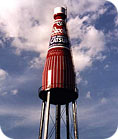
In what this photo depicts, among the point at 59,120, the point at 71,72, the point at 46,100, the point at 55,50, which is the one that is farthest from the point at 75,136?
the point at 55,50

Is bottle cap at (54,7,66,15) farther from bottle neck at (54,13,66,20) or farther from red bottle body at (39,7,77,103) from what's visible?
red bottle body at (39,7,77,103)

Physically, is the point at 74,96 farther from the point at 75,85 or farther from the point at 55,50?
the point at 55,50

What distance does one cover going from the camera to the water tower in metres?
33.6

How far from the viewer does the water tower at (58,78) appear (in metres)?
33.6

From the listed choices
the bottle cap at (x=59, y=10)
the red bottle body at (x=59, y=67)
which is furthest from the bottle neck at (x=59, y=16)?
the red bottle body at (x=59, y=67)

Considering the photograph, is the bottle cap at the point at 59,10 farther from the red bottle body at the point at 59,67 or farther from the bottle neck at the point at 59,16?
the red bottle body at the point at 59,67

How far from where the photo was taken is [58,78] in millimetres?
33719

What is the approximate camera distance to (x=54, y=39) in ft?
120

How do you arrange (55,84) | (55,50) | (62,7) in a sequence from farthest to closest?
(62,7) < (55,50) < (55,84)

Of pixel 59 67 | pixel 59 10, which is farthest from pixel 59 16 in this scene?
pixel 59 67

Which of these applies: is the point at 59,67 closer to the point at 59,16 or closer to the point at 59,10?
the point at 59,16

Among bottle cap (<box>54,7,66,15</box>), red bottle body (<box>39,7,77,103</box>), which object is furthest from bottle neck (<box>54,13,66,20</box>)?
red bottle body (<box>39,7,77,103</box>)

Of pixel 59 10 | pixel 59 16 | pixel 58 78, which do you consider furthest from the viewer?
pixel 59 10

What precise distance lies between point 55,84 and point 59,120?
623 centimetres
